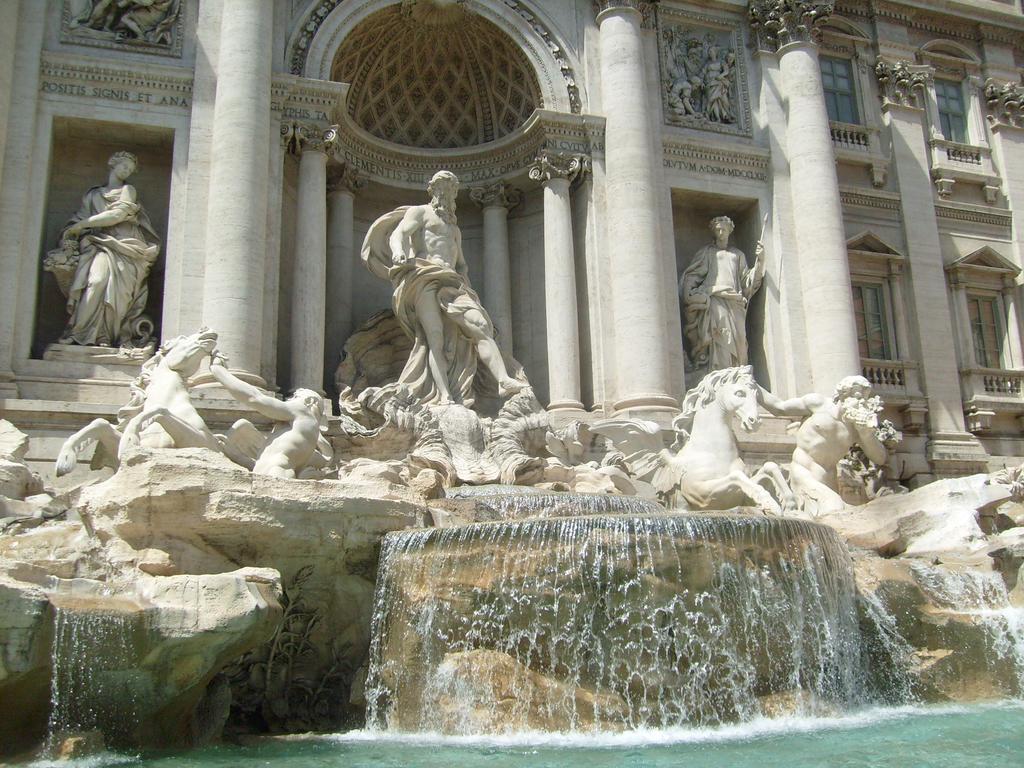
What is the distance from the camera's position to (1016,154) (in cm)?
2225

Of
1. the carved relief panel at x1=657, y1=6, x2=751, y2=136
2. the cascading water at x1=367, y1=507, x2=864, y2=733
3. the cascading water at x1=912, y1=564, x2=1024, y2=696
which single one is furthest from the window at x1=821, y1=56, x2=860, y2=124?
the cascading water at x1=367, y1=507, x2=864, y2=733

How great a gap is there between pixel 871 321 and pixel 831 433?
7332 millimetres

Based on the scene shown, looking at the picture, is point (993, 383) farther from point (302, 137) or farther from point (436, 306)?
point (302, 137)

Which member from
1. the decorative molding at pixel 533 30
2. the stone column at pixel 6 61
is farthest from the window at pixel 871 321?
the stone column at pixel 6 61

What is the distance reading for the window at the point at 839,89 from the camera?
2136 centimetres

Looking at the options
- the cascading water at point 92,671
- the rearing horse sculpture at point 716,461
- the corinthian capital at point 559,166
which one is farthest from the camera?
the corinthian capital at point 559,166

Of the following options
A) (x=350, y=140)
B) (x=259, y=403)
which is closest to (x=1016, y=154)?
(x=350, y=140)

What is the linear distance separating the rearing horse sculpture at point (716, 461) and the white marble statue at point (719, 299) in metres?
3.77

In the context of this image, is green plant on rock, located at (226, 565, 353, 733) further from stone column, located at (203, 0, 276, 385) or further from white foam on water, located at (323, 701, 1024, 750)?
stone column, located at (203, 0, 276, 385)

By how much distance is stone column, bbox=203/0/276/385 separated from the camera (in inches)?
573

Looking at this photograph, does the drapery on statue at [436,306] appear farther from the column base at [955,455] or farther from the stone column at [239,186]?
the column base at [955,455]

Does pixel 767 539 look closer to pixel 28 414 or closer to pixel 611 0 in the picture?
pixel 28 414

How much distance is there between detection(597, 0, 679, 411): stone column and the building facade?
0.05 meters

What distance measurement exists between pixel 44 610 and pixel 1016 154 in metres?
21.7
